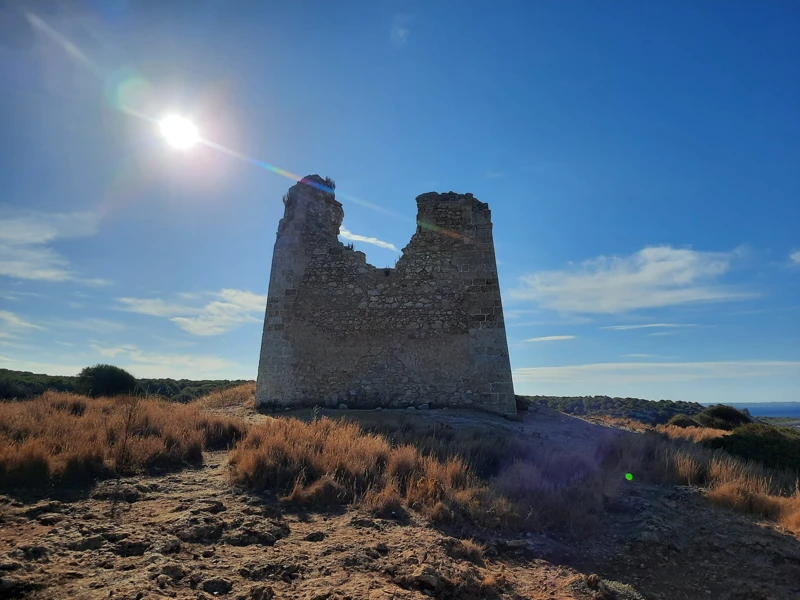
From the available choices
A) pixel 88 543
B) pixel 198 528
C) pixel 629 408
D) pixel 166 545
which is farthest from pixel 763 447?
pixel 629 408

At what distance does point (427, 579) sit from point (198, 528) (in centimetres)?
214

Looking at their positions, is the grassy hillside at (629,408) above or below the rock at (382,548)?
above

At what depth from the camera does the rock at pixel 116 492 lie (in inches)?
188

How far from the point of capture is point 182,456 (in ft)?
21.1

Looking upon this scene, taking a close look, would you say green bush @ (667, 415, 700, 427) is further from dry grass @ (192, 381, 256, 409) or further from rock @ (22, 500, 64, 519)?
rock @ (22, 500, 64, 519)

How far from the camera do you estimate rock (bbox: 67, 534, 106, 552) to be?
369cm

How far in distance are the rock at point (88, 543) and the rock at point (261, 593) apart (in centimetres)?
147

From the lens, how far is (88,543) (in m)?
3.76

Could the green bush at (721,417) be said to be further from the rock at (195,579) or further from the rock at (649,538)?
the rock at (195,579)

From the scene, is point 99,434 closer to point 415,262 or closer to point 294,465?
point 294,465

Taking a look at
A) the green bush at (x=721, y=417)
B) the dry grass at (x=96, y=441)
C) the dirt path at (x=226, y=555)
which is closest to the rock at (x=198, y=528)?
the dirt path at (x=226, y=555)

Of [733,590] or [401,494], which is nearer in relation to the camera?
[733,590]

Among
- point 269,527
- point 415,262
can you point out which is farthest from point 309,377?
point 269,527

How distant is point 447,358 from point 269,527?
8663 mm
